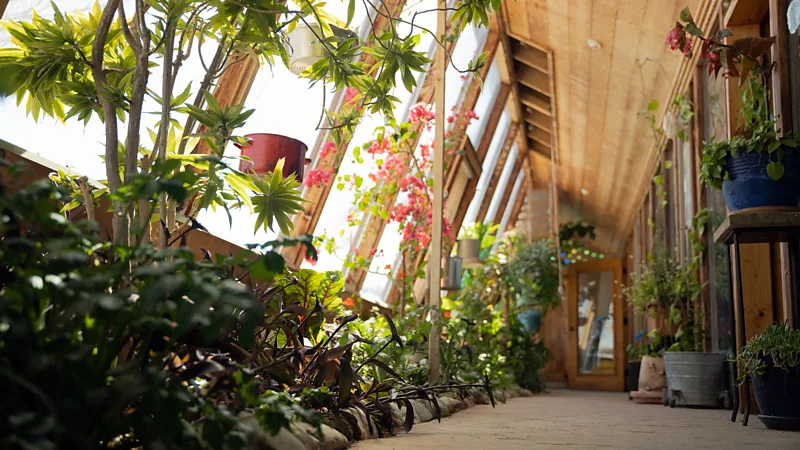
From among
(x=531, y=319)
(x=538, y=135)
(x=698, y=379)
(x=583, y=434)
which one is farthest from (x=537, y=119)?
(x=583, y=434)

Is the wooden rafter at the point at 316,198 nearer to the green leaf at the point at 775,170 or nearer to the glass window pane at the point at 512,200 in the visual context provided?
the green leaf at the point at 775,170

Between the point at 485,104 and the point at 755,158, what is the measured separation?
4.79 meters

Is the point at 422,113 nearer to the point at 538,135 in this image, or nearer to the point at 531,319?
the point at 531,319

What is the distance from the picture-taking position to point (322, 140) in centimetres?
432

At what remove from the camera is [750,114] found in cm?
283

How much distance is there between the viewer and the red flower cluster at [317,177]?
3.88 metres

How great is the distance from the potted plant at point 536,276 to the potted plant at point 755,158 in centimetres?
463

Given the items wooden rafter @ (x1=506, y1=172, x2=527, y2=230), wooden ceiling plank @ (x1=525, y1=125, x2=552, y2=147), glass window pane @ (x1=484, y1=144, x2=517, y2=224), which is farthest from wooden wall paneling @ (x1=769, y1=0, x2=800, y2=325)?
wooden rafter @ (x1=506, y1=172, x2=527, y2=230)

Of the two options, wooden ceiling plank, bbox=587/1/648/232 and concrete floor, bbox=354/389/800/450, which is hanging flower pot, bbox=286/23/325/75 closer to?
concrete floor, bbox=354/389/800/450

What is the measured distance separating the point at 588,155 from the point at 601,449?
6.38m

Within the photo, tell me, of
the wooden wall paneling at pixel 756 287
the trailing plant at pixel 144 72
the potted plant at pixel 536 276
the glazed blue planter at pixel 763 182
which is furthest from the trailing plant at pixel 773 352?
the potted plant at pixel 536 276

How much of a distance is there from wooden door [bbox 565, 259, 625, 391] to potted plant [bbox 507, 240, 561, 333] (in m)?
1.40

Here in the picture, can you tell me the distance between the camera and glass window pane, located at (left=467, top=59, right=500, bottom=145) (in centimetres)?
693

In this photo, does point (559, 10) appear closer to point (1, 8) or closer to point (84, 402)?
point (1, 8)
